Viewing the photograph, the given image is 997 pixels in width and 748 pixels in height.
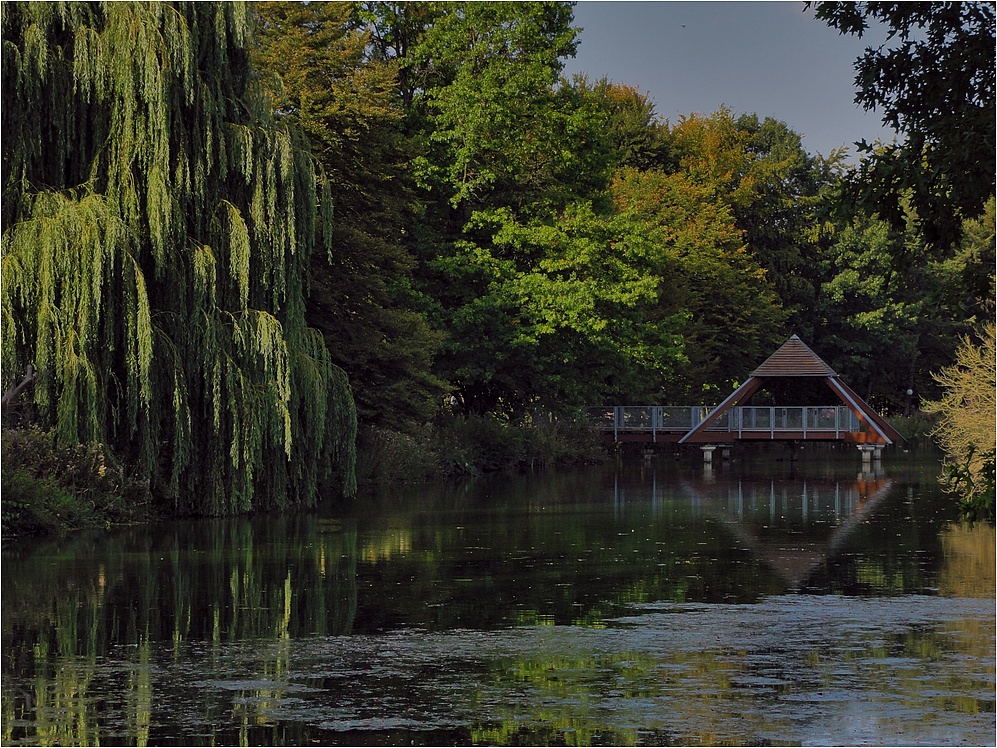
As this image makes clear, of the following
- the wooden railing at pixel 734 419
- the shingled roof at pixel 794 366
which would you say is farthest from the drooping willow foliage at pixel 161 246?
the shingled roof at pixel 794 366

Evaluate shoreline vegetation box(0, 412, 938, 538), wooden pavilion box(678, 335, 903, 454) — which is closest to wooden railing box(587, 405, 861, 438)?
wooden pavilion box(678, 335, 903, 454)

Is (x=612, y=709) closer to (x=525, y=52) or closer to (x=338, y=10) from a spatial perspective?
(x=338, y=10)

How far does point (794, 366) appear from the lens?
5238 cm

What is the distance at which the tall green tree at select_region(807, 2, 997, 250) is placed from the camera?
46.6 ft

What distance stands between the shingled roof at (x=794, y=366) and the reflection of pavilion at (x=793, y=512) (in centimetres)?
997

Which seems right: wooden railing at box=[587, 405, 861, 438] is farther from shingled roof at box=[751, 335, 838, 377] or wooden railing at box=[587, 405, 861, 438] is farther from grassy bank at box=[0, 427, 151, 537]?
grassy bank at box=[0, 427, 151, 537]

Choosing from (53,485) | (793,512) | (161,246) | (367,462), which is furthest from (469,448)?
(53,485)

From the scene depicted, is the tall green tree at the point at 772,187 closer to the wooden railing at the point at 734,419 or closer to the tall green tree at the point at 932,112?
the wooden railing at the point at 734,419

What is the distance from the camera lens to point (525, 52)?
153 feet

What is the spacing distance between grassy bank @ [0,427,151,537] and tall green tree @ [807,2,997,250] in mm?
12688

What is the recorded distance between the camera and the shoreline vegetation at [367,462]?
22828mm

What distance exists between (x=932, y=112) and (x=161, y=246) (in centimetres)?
1268

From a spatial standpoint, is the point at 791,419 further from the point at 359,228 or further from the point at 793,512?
the point at 793,512

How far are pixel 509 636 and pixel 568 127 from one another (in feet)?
111
